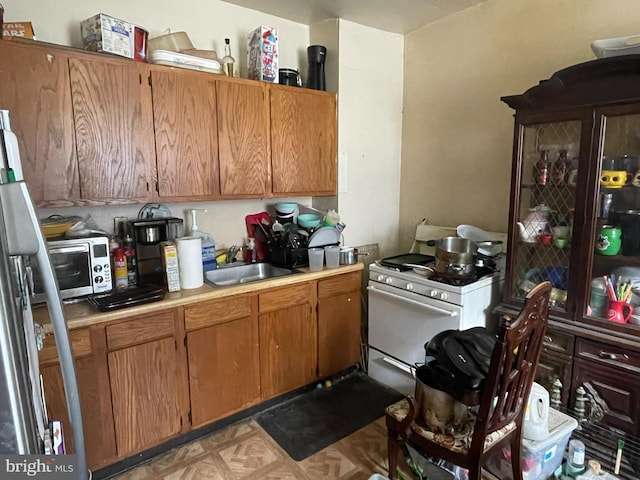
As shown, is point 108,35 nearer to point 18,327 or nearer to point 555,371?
point 18,327

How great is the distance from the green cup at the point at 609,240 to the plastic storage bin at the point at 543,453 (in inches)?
32.9

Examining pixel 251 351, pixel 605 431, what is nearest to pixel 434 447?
pixel 605 431

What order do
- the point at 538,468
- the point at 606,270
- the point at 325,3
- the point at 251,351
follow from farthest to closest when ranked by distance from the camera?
the point at 325,3, the point at 251,351, the point at 606,270, the point at 538,468

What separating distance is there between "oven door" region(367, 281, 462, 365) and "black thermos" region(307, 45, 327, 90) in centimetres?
146

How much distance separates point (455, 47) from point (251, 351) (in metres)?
2.50

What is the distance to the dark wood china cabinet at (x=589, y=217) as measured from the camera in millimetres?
1763

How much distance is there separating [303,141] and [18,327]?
7.48 feet

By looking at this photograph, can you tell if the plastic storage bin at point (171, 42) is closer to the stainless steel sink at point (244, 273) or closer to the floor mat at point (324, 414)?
the stainless steel sink at point (244, 273)

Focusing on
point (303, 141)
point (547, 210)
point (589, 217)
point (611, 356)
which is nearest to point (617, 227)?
point (589, 217)

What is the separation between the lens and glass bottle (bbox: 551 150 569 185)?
1.99 m

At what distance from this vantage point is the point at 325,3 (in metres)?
2.49

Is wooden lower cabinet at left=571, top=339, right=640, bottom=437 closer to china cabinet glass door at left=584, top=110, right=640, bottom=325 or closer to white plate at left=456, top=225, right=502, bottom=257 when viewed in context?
china cabinet glass door at left=584, top=110, right=640, bottom=325

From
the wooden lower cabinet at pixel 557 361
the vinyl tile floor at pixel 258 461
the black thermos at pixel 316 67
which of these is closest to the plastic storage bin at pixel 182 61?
the black thermos at pixel 316 67

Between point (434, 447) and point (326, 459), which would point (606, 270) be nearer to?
point (434, 447)
